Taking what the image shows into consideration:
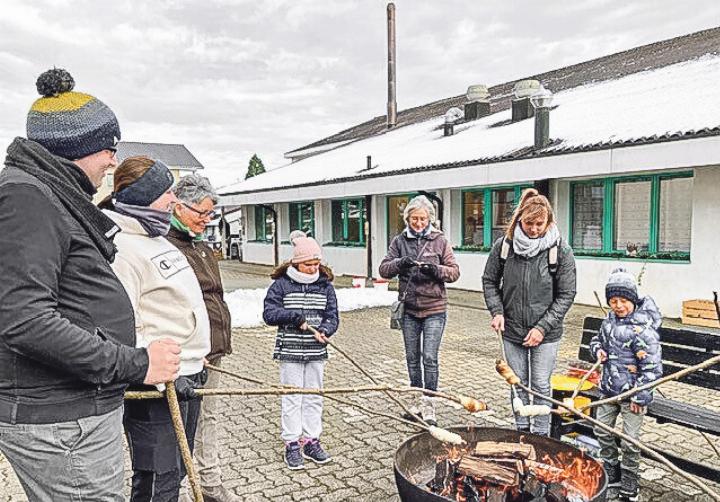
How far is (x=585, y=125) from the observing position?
11797 millimetres

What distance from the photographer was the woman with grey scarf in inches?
161

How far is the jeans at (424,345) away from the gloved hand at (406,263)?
387 millimetres

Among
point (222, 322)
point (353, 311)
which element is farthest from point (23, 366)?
point (353, 311)

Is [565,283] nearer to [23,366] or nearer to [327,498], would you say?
[327,498]

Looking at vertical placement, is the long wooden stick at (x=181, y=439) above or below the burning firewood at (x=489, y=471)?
above

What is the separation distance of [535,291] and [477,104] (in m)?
15.8

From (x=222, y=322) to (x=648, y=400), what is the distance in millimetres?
2502

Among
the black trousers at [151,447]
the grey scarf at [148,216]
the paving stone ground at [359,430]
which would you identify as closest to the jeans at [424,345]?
the paving stone ground at [359,430]

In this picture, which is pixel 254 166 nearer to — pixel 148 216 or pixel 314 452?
pixel 314 452

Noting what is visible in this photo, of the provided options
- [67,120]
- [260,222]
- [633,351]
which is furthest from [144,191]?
[260,222]

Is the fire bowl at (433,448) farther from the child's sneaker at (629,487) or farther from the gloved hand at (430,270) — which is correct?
the gloved hand at (430,270)

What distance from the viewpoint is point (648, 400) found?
3543 mm

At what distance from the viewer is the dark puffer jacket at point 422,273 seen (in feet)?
16.1

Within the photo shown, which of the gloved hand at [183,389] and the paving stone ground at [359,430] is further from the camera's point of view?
the paving stone ground at [359,430]
